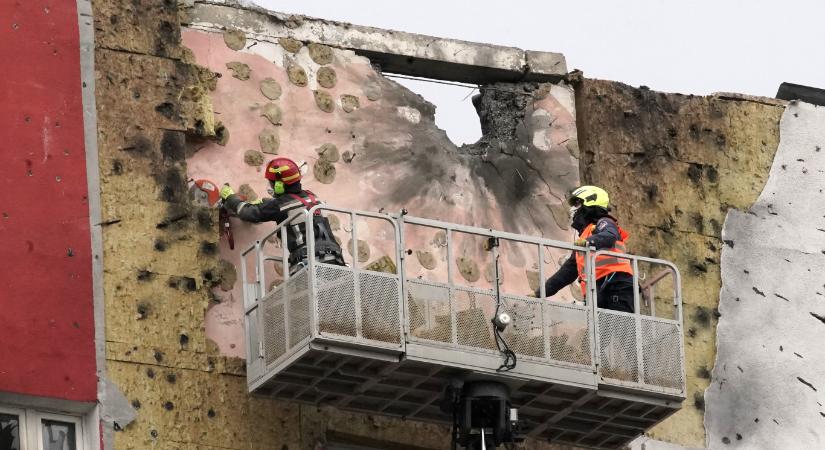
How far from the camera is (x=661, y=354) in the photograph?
2411 centimetres

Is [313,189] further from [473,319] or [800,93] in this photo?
[800,93]

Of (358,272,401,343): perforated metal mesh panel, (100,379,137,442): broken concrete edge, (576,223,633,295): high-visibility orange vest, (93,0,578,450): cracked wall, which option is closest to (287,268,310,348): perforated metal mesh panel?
(358,272,401,343): perforated metal mesh panel

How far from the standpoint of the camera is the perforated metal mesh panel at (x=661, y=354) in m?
24.0

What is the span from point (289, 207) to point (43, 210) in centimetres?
232

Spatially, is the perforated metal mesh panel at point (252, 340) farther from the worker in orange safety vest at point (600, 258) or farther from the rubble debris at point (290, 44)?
the rubble debris at point (290, 44)

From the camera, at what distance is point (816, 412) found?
88.0ft

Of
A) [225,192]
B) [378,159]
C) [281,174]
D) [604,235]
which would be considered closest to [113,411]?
[225,192]

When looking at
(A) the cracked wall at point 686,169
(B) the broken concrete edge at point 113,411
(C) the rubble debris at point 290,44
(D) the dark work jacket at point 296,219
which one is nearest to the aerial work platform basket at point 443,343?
(D) the dark work jacket at point 296,219

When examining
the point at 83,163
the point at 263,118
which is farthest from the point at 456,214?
the point at 83,163

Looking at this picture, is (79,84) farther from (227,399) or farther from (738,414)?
(738,414)

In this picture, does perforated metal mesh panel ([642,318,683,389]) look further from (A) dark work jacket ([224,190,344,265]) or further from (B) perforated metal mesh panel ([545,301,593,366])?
(A) dark work jacket ([224,190,344,265])

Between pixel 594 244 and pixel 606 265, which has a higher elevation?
pixel 594 244

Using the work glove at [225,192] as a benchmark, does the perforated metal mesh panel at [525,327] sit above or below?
below

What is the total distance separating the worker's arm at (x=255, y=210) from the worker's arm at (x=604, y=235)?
118 inches
